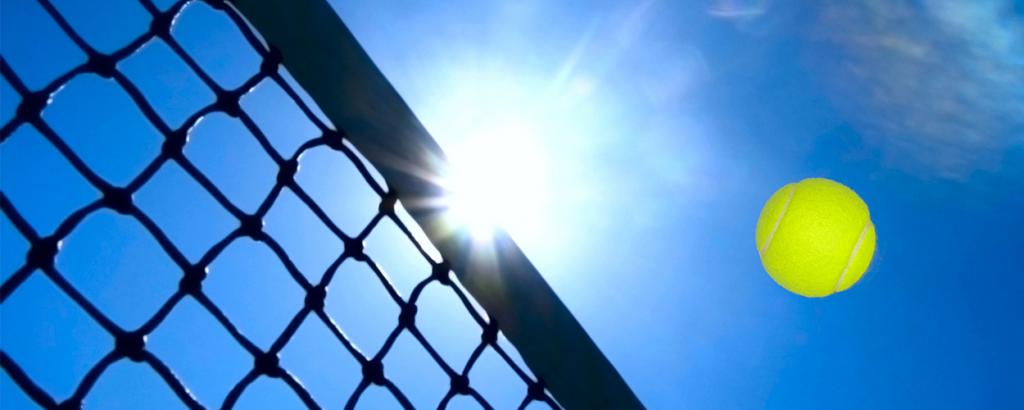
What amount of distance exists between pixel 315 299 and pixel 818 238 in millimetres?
2745

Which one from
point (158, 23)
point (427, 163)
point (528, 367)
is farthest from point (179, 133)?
point (528, 367)

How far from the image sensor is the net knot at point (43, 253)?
4.30ft

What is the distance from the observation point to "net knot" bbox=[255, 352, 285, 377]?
5.02 ft

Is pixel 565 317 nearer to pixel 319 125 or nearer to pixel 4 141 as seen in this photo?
pixel 319 125

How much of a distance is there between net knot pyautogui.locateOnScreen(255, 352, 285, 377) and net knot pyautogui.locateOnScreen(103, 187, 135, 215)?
37cm

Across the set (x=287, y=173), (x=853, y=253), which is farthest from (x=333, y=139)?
(x=853, y=253)

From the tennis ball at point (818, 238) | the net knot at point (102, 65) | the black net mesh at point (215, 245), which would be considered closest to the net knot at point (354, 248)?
the black net mesh at point (215, 245)

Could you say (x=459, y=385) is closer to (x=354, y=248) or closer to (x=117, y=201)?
(x=354, y=248)

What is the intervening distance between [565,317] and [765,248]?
97.9 inches

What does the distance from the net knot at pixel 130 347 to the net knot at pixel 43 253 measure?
172 mm

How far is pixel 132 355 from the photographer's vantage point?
1.39 meters

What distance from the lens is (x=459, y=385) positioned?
5.97 ft

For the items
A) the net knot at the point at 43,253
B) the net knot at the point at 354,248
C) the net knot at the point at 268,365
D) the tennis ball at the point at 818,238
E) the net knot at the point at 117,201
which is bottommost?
the tennis ball at the point at 818,238

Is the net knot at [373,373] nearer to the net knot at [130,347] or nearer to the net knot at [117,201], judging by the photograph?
the net knot at [130,347]
